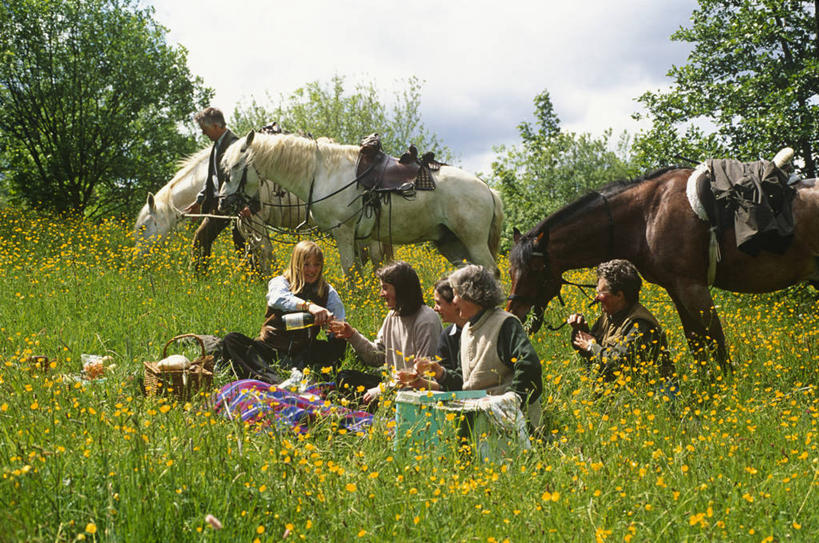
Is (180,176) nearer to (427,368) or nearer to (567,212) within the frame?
(567,212)

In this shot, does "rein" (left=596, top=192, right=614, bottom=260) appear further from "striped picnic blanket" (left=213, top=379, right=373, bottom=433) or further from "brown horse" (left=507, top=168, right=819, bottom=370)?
"striped picnic blanket" (left=213, top=379, right=373, bottom=433)

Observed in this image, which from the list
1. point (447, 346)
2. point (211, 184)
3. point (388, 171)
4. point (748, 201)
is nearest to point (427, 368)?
point (447, 346)

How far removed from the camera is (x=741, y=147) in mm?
10555

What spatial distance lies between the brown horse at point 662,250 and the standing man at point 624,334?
2.46 feet

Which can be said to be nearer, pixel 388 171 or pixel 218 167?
pixel 388 171

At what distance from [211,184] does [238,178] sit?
1.06 metres

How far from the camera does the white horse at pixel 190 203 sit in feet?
31.3

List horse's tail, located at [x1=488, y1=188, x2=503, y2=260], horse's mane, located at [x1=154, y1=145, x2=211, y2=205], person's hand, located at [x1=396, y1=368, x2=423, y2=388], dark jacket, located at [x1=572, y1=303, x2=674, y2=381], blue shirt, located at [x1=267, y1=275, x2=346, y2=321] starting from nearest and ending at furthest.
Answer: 1. person's hand, located at [x1=396, y1=368, x2=423, y2=388]
2. dark jacket, located at [x1=572, y1=303, x2=674, y2=381]
3. blue shirt, located at [x1=267, y1=275, x2=346, y2=321]
4. horse's tail, located at [x1=488, y1=188, x2=503, y2=260]
5. horse's mane, located at [x1=154, y1=145, x2=211, y2=205]

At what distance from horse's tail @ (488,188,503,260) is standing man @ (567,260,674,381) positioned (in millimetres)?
4109

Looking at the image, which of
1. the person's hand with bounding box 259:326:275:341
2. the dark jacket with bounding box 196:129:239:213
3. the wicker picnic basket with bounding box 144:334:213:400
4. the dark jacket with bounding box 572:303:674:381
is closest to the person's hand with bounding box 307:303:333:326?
the person's hand with bounding box 259:326:275:341

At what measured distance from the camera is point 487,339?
3.97m

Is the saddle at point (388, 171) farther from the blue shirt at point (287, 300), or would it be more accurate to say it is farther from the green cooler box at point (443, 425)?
the green cooler box at point (443, 425)

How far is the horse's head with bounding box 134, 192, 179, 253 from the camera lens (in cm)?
986

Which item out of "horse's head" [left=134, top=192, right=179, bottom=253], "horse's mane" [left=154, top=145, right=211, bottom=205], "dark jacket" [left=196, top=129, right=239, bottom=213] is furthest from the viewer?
"horse's mane" [left=154, top=145, right=211, bottom=205]
